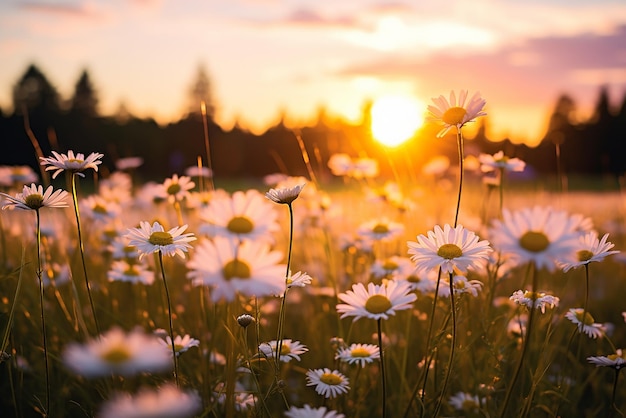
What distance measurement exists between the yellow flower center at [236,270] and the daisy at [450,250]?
44cm

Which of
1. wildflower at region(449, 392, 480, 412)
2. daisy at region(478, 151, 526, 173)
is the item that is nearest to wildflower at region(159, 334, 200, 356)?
wildflower at region(449, 392, 480, 412)

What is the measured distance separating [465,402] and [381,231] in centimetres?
94

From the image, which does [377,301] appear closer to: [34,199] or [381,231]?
[34,199]

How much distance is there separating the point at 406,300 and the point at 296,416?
37 cm

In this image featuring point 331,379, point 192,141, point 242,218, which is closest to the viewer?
point 242,218

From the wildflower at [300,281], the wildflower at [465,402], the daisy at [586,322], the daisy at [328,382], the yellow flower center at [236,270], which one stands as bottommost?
the wildflower at [465,402]

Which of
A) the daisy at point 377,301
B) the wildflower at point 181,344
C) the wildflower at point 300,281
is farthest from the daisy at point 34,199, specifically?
the daisy at point 377,301

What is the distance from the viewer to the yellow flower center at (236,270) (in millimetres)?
973

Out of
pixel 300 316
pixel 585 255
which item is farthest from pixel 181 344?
pixel 300 316

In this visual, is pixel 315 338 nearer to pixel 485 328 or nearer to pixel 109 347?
pixel 485 328

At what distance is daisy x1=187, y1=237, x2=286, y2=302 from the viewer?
0.95m

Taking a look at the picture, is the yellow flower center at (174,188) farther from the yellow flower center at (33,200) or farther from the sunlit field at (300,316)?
the yellow flower center at (33,200)

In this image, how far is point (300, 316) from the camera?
2975 millimetres

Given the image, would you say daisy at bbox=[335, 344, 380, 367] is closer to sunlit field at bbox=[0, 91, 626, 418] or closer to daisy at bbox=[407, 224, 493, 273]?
sunlit field at bbox=[0, 91, 626, 418]
